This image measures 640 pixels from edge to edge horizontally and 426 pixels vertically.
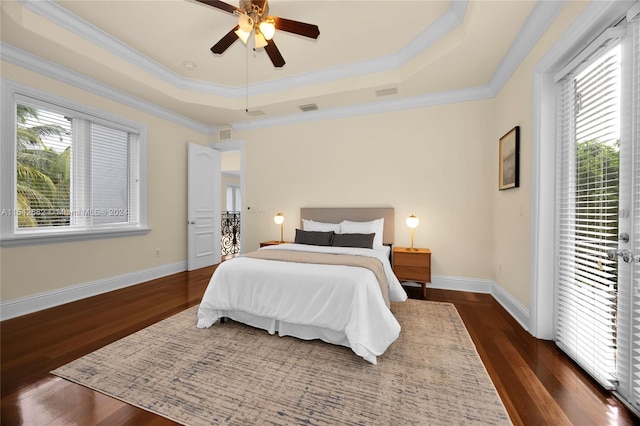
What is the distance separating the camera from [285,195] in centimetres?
476

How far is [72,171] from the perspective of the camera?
3344 mm

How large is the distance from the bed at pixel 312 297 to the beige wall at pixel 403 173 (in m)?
1.39

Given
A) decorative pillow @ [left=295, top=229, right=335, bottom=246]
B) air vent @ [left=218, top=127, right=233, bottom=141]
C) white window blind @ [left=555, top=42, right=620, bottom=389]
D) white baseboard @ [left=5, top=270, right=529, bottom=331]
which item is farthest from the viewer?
air vent @ [left=218, top=127, right=233, bottom=141]

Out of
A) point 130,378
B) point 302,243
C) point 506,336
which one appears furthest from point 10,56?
point 506,336

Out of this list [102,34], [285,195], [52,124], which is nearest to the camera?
[102,34]

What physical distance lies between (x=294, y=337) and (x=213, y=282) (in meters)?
0.94

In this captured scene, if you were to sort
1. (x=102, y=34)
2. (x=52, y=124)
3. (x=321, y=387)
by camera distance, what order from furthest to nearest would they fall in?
1. (x=52, y=124)
2. (x=102, y=34)
3. (x=321, y=387)

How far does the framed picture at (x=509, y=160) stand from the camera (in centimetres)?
278

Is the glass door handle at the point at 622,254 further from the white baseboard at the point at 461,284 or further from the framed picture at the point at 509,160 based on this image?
the white baseboard at the point at 461,284

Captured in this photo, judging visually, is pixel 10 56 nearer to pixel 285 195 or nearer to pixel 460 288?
pixel 285 195

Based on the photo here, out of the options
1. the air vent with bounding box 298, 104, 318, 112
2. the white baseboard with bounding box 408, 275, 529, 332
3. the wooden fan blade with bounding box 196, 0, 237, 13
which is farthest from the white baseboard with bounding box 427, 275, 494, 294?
the wooden fan blade with bounding box 196, 0, 237, 13

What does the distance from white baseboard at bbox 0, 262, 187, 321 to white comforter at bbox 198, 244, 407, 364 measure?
2011mm

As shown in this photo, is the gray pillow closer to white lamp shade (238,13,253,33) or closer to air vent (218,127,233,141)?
white lamp shade (238,13,253,33)

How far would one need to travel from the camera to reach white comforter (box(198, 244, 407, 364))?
2041 millimetres
